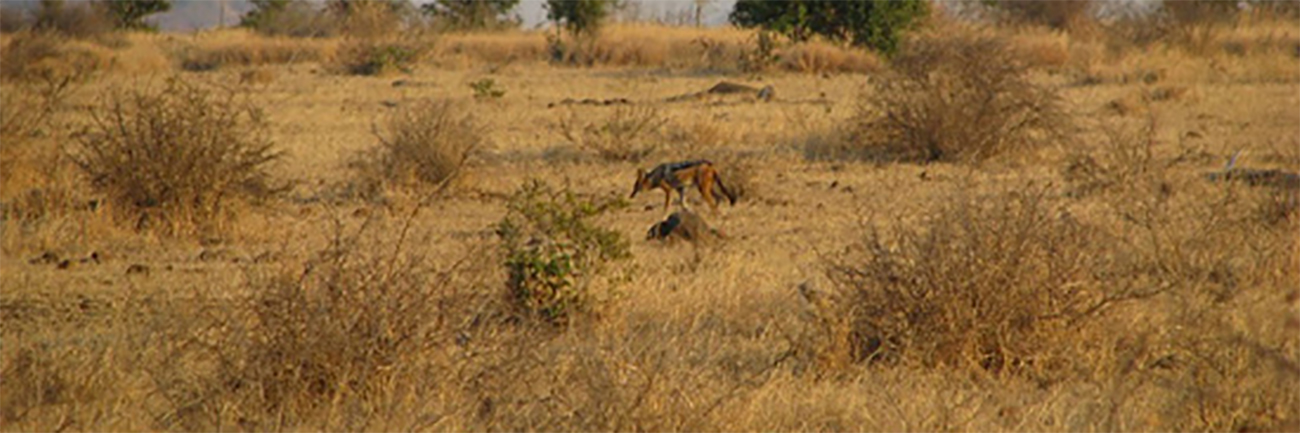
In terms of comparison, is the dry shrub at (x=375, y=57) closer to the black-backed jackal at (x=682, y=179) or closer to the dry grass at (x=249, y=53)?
the dry grass at (x=249, y=53)

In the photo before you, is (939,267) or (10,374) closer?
(10,374)

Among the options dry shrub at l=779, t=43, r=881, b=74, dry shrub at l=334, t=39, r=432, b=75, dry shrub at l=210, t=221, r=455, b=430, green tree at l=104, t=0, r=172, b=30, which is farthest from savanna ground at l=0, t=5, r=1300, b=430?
green tree at l=104, t=0, r=172, b=30

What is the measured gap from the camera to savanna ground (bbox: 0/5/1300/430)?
4.46 meters

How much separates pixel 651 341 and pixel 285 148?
8772mm

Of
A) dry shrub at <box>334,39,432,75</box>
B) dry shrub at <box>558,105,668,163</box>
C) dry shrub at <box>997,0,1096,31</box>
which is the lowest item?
dry shrub at <box>334,39,432,75</box>

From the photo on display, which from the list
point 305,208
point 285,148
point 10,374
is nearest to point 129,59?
point 285,148

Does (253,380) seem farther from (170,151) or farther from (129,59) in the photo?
(129,59)

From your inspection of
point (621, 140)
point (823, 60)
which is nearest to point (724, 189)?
point (621, 140)

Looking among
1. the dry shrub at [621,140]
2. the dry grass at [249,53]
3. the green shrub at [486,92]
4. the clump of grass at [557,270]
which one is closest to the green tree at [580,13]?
the dry grass at [249,53]

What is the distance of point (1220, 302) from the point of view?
Answer: 541 centimetres

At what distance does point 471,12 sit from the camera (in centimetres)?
4450

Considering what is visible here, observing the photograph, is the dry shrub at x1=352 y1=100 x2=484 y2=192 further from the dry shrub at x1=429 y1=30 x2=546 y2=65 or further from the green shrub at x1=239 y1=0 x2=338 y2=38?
the green shrub at x1=239 y1=0 x2=338 y2=38

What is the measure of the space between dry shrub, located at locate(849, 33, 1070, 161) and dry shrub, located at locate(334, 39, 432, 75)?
40.8 ft

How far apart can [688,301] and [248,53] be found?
77.9 feet
